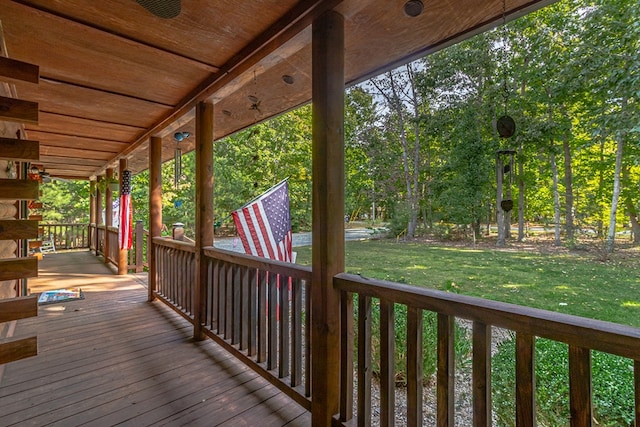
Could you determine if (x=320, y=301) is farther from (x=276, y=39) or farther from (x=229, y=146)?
(x=229, y=146)

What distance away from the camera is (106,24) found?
69.6 inches

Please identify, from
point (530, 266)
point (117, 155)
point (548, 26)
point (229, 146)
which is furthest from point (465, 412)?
point (229, 146)

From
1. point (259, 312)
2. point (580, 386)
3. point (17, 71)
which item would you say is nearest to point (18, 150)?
point (17, 71)

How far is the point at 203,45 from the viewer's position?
6.59 ft

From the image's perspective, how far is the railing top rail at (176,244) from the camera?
3.16 meters

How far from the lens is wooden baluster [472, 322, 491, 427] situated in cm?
108

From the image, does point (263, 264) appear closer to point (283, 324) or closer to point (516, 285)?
point (283, 324)

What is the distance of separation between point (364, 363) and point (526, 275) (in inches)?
293

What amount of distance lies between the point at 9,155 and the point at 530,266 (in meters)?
9.85

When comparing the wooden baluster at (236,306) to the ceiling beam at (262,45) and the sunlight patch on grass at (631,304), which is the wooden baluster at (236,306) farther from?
the sunlight patch on grass at (631,304)

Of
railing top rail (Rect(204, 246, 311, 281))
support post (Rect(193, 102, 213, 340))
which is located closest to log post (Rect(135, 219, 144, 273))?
support post (Rect(193, 102, 213, 340))

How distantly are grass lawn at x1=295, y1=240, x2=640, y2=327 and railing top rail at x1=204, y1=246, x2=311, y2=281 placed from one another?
5.97 feet

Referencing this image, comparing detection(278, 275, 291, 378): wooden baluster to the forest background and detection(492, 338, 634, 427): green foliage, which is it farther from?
the forest background

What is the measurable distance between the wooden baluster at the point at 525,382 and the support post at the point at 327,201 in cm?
83
